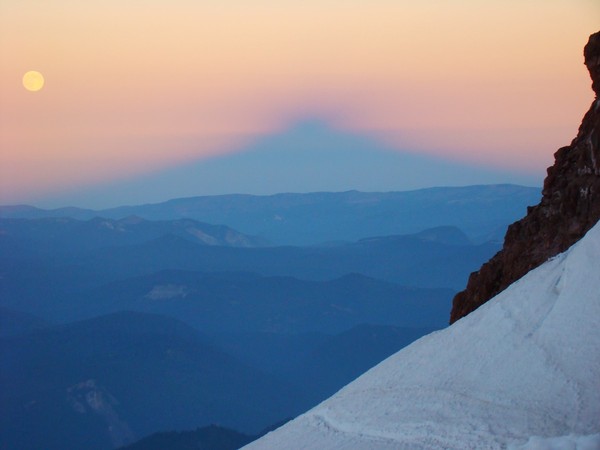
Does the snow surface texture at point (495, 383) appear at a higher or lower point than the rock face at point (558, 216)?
lower

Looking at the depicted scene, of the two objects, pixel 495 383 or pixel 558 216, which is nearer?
pixel 495 383

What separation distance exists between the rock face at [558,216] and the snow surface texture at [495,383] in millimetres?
1612

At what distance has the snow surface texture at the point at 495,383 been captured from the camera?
467 inches

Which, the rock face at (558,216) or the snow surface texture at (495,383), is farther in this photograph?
the rock face at (558,216)

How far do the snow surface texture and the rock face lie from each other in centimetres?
161

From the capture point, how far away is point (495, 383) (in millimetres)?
13375

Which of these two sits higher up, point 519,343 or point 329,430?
point 519,343

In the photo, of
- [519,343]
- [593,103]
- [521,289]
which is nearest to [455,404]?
[519,343]

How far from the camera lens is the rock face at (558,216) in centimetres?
1856

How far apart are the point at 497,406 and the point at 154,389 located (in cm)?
18285

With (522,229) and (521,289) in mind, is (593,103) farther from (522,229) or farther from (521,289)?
(521,289)

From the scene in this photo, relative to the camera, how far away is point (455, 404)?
13.1 meters

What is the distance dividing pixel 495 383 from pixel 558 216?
7.65 meters

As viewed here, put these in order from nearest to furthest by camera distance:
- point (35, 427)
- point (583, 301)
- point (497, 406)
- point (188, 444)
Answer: point (497, 406) < point (583, 301) < point (188, 444) < point (35, 427)
